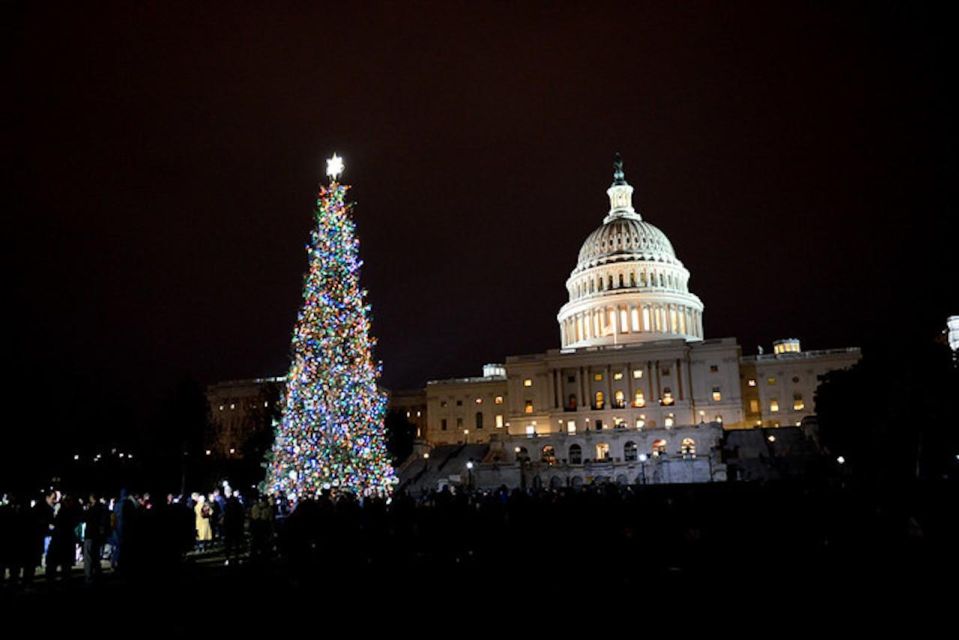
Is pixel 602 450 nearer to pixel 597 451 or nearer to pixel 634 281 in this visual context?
pixel 597 451

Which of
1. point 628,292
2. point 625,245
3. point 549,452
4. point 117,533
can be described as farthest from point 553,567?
point 625,245

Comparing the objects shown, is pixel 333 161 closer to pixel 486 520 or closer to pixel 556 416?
pixel 486 520

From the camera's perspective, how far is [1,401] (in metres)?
58.1

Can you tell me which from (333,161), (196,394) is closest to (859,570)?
(333,161)

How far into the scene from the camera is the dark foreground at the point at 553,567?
43.1 feet

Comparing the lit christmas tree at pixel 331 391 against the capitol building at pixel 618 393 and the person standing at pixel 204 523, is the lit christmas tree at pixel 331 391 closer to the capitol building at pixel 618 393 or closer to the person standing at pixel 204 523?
the person standing at pixel 204 523

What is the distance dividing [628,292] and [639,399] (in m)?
21.0

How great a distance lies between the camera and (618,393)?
354 ft

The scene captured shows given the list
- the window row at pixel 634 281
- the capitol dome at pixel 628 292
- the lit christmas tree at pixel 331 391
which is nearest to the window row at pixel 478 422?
the capitol dome at pixel 628 292

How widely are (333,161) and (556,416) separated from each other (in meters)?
76.7

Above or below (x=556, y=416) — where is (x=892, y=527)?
Result: below

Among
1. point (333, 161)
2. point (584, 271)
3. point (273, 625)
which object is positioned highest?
point (584, 271)

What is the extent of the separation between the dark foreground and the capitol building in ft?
176

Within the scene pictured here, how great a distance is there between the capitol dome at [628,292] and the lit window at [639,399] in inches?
502
